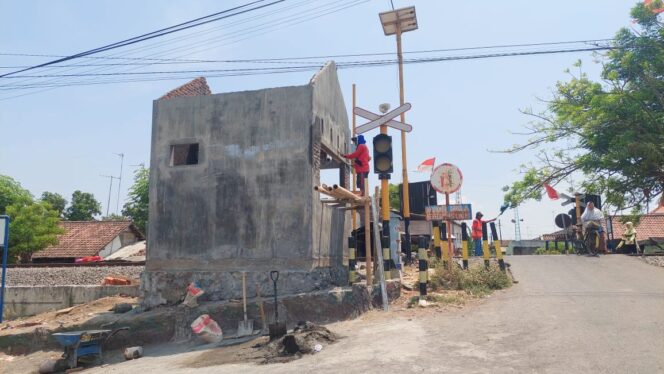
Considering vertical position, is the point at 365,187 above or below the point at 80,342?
above

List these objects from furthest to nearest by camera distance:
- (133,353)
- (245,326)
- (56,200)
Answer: (56,200), (245,326), (133,353)

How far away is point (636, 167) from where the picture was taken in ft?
61.6

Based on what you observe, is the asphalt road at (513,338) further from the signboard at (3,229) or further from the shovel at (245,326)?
the signboard at (3,229)

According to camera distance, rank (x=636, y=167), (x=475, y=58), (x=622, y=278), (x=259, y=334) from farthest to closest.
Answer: (x=636, y=167), (x=475, y=58), (x=622, y=278), (x=259, y=334)

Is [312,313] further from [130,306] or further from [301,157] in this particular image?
[130,306]

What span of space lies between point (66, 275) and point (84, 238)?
1971 centimetres

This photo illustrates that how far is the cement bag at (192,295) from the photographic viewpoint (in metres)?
10.4

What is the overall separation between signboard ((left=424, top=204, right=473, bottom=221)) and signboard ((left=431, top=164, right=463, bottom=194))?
379mm

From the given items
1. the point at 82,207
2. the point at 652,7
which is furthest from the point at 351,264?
the point at 82,207

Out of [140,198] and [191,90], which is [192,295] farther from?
[140,198]

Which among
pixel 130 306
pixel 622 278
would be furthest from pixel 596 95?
pixel 130 306

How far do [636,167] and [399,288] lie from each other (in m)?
13.3

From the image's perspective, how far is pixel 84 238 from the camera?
36688mm

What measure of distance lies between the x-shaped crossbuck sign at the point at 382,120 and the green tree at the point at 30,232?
94.0 ft
